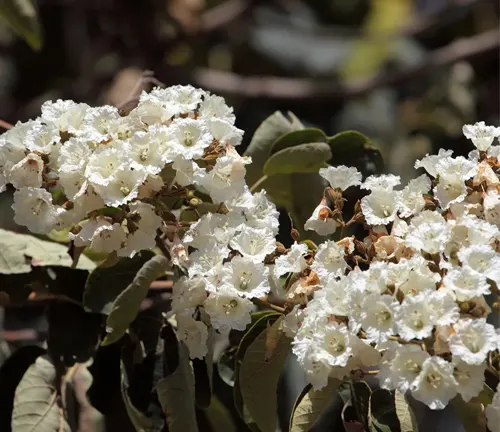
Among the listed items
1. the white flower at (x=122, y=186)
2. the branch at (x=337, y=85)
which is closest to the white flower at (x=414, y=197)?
the white flower at (x=122, y=186)

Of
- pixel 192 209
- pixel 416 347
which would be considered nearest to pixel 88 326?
pixel 192 209

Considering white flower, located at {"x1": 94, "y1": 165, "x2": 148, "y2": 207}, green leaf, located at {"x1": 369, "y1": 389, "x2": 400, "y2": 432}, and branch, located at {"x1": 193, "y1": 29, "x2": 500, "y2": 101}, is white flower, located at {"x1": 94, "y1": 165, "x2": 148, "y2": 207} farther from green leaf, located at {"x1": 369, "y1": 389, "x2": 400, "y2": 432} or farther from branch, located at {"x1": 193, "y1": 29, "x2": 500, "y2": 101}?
branch, located at {"x1": 193, "y1": 29, "x2": 500, "y2": 101}

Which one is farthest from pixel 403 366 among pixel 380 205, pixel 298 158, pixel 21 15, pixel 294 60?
pixel 294 60

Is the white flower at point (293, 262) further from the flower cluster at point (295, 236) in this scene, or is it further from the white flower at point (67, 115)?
the white flower at point (67, 115)

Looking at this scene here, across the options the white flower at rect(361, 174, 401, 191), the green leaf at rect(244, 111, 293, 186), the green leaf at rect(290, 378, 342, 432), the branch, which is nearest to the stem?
the green leaf at rect(244, 111, 293, 186)

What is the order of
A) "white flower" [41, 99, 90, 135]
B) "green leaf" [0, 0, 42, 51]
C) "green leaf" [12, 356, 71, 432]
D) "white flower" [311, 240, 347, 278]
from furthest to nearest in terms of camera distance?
"green leaf" [0, 0, 42, 51]
"green leaf" [12, 356, 71, 432]
"white flower" [41, 99, 90, 135]
"white flower" [311, 240, 347, 278]

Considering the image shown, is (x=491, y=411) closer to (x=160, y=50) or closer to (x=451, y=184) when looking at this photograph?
(x=451, y=184)

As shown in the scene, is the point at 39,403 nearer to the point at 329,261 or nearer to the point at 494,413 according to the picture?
the point at 329,261

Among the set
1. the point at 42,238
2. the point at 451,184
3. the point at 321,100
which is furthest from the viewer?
the point at 321,100
